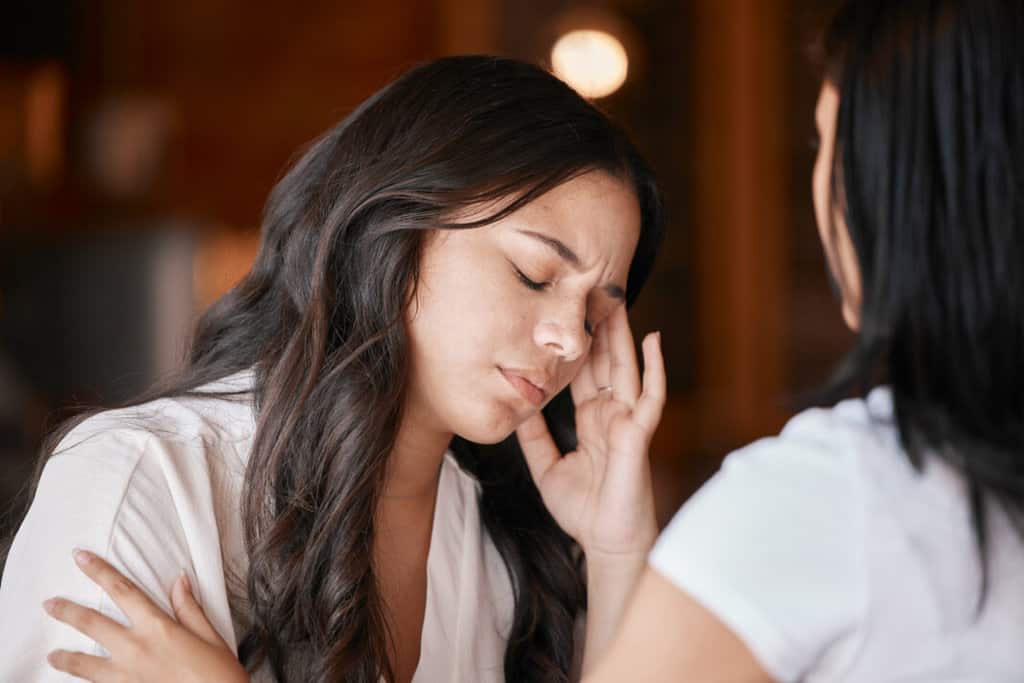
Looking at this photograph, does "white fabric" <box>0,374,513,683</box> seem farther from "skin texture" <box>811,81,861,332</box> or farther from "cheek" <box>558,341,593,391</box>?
"skin texture" <box>811,81,861,332</box>

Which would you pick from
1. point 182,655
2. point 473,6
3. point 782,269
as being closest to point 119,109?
point 473,6

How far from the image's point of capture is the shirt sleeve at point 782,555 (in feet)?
2.77

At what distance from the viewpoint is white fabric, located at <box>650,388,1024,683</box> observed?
843 millimetres

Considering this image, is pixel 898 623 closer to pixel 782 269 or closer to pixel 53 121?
pixel 782 269

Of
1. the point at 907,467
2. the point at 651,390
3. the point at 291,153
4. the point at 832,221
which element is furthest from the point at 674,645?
the point at 291,153

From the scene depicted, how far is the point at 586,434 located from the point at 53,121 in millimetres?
4245

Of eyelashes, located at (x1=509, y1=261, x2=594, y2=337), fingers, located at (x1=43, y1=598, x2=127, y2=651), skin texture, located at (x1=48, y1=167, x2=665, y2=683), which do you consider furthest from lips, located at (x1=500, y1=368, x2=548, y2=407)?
fingers, located at (x1=43, y1=598, x2=127, y2=651)

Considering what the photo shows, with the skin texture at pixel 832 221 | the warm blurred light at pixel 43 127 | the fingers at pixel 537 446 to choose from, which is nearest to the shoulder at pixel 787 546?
the skin texture at pixel 832 221

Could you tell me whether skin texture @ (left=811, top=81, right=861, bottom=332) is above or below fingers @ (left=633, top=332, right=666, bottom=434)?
above

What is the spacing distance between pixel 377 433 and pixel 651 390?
40cm

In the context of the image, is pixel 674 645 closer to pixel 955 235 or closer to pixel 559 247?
pixel 955 235

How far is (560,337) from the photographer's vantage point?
4.57ft

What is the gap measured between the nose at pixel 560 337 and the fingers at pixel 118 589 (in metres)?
0.55

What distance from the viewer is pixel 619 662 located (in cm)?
92
